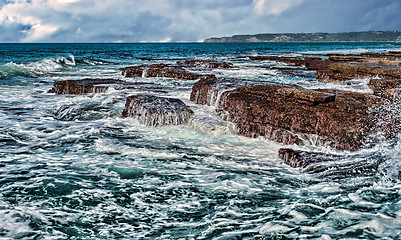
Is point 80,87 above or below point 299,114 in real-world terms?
below

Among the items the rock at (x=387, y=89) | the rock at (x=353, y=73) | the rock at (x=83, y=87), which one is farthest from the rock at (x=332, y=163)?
the rock at (x=83, y=87)

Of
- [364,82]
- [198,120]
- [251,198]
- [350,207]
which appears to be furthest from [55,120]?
[364,82]

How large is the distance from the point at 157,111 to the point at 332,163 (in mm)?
4336

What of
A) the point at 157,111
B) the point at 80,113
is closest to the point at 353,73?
the point at 157,111

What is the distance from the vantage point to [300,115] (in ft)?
20.1

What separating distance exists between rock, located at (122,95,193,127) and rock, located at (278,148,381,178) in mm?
3136

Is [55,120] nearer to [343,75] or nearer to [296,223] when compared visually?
[296,223]

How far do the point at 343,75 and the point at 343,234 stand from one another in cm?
1064

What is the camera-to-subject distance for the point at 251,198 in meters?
4.06

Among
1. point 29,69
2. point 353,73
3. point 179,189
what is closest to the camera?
point 179,189

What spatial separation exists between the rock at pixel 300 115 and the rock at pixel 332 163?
0.49 meters

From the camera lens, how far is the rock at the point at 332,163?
4637 millimetres

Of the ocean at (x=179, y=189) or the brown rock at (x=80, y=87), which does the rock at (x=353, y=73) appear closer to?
the ocean at (x=179, y=189)

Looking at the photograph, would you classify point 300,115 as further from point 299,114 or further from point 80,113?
point 80,113
